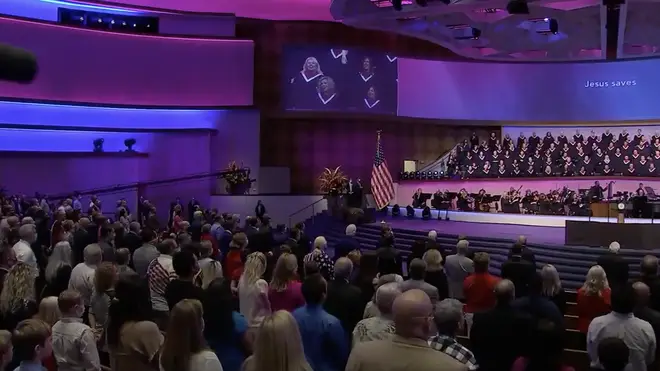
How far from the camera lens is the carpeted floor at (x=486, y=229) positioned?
1538 cm

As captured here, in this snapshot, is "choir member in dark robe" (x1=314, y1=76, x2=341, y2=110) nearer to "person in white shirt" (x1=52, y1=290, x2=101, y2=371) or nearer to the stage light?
the stage light

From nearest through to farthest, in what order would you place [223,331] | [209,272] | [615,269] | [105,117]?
[223,331] < [209,272] < [615,269] < [105,117]

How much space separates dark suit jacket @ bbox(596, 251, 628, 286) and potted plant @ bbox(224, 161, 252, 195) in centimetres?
1545

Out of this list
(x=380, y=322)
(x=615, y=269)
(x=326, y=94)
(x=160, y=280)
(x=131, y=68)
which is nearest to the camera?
(x=380, y=322)

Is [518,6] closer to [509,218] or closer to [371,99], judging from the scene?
[509,218]

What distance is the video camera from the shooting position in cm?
177

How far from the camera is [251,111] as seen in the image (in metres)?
22.7

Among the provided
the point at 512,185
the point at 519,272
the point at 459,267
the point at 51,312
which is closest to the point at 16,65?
the point at 51,312

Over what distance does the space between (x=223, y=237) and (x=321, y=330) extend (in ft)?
18.5

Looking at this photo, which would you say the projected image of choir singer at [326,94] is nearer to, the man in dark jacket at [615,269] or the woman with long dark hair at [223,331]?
the man in dark jacket at [615,269]

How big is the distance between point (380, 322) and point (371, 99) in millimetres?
20060

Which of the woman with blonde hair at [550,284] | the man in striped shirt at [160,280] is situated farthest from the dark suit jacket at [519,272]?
the man in striped shirt at [160,280]

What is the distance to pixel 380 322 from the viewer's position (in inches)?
166

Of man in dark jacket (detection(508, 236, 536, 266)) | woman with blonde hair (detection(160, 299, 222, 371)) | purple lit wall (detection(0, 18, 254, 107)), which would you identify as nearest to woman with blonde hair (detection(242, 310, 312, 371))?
woman with blonde hair (detection(160, 299, 222, 371))
